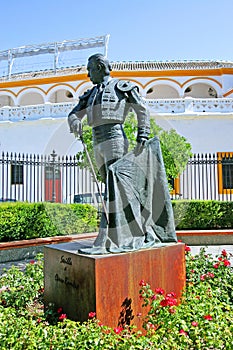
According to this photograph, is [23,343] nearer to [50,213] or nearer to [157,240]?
[157,240]

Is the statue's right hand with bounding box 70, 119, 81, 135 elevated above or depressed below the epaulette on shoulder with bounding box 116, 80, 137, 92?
below

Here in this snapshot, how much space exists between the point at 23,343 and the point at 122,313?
877 millimetres

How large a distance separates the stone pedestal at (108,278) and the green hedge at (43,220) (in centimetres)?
420

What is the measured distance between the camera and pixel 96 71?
357 cm

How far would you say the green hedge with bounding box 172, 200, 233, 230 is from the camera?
29.7ft

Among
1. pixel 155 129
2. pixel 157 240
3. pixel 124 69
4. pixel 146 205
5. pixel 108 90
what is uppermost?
pixel 124 69

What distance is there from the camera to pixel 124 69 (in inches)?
806

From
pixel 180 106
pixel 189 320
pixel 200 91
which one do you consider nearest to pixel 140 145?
pixel 189 320

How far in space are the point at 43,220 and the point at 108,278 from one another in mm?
5298

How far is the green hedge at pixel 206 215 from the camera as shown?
9062 millimetres

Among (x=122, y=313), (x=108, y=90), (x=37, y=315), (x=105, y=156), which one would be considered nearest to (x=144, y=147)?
(x=105, y=156)
